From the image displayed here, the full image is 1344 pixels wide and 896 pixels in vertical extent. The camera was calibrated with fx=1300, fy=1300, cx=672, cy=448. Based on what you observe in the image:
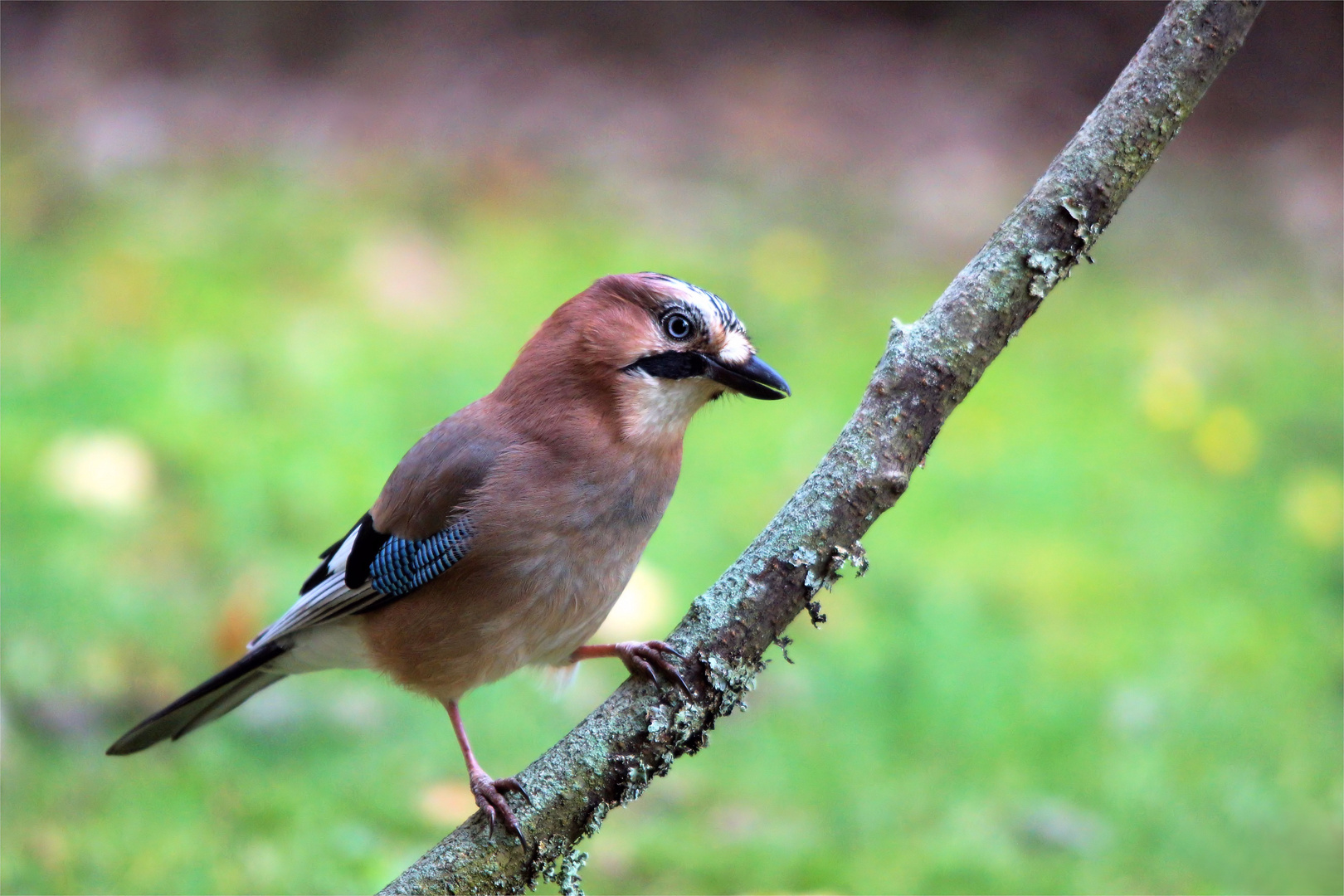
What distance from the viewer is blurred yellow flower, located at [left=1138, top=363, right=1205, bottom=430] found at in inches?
248

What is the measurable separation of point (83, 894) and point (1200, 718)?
12.0ft

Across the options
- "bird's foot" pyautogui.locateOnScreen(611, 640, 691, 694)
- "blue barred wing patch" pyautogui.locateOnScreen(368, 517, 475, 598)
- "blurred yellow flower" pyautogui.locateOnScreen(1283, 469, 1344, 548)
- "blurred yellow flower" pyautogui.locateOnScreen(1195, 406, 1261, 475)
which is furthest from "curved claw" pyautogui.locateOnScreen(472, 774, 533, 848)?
"blurred yellow flower" pyautogui.locateOnScreen(1195, 406, 1261, 475)

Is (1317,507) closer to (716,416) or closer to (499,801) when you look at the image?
(716,416)

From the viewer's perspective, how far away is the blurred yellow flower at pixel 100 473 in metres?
5.07

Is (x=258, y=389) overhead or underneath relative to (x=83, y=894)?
overhead

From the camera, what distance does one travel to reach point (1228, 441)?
6082 mm

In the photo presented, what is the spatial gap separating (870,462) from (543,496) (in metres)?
0.79

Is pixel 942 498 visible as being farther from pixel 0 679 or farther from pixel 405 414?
pixel 0 679

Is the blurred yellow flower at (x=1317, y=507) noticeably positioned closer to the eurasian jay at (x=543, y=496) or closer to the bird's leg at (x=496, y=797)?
the eurasian jay at (x=543, y=496)

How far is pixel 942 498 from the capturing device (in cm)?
582

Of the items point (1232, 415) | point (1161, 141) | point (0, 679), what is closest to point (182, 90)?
point (0, 679)

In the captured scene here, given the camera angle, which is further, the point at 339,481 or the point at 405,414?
the point at 405,414

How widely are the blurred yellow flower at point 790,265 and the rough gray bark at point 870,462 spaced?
15.1 feet

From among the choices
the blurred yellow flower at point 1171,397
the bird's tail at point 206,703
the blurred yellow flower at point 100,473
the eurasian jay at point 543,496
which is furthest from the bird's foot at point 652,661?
the blurred yellow flower at point 1171,397
